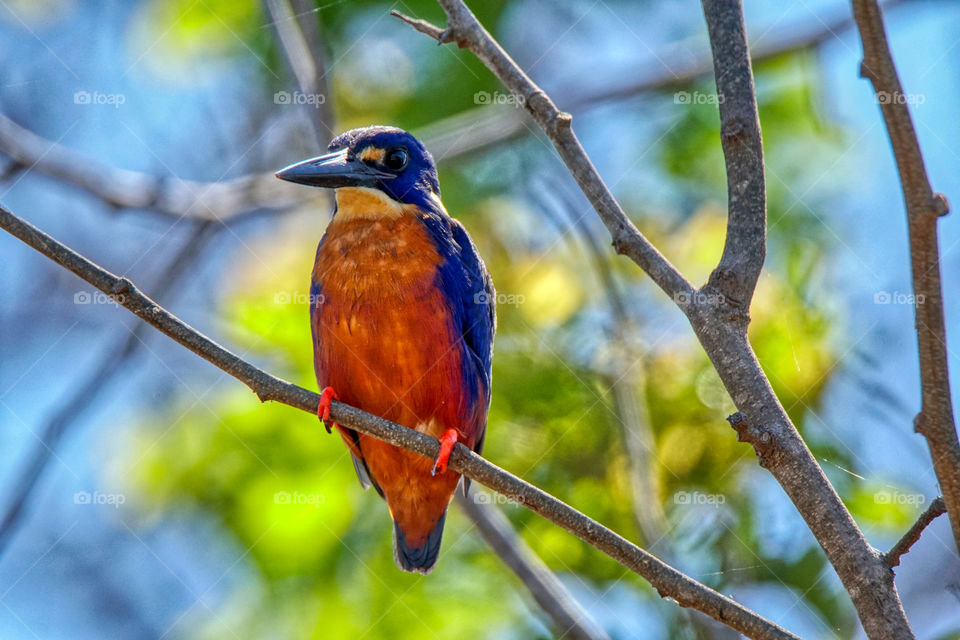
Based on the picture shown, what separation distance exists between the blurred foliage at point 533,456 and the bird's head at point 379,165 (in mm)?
1094

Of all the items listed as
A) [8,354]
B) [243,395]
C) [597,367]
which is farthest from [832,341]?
[8,354]

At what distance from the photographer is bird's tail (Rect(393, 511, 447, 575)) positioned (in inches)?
157

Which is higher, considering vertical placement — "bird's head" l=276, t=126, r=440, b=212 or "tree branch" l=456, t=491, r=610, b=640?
"bird's head" l=276, t=126, r=440, b=212

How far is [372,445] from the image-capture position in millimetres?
3924

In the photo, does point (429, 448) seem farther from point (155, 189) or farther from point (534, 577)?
point (155, 189)

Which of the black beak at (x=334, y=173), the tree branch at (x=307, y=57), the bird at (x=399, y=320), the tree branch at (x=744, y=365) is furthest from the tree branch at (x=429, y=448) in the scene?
the tree branch at (x=307, y=57)

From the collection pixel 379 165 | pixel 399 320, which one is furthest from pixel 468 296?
pixel 379 165

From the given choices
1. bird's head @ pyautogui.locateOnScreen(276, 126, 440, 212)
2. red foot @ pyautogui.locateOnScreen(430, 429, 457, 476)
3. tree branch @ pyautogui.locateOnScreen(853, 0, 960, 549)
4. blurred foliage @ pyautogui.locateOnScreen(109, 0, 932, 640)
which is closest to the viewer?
tree branch @ pyautogui.locateOnScreen(853, 0, 960, 549)

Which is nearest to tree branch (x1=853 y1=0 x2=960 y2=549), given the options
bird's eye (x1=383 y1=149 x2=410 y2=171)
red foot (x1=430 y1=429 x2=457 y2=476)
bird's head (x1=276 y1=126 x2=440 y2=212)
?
red foot (x1=430 y1=429 x2=457 y2=476)

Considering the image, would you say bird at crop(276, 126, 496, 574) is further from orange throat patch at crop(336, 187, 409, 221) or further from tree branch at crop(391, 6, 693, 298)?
tree branch at crop(391, 6, 693, 298)

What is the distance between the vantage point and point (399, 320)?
367 cm

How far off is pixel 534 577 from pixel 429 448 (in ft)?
4.84

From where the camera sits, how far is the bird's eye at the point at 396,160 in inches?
159

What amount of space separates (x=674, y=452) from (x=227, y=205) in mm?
2633
